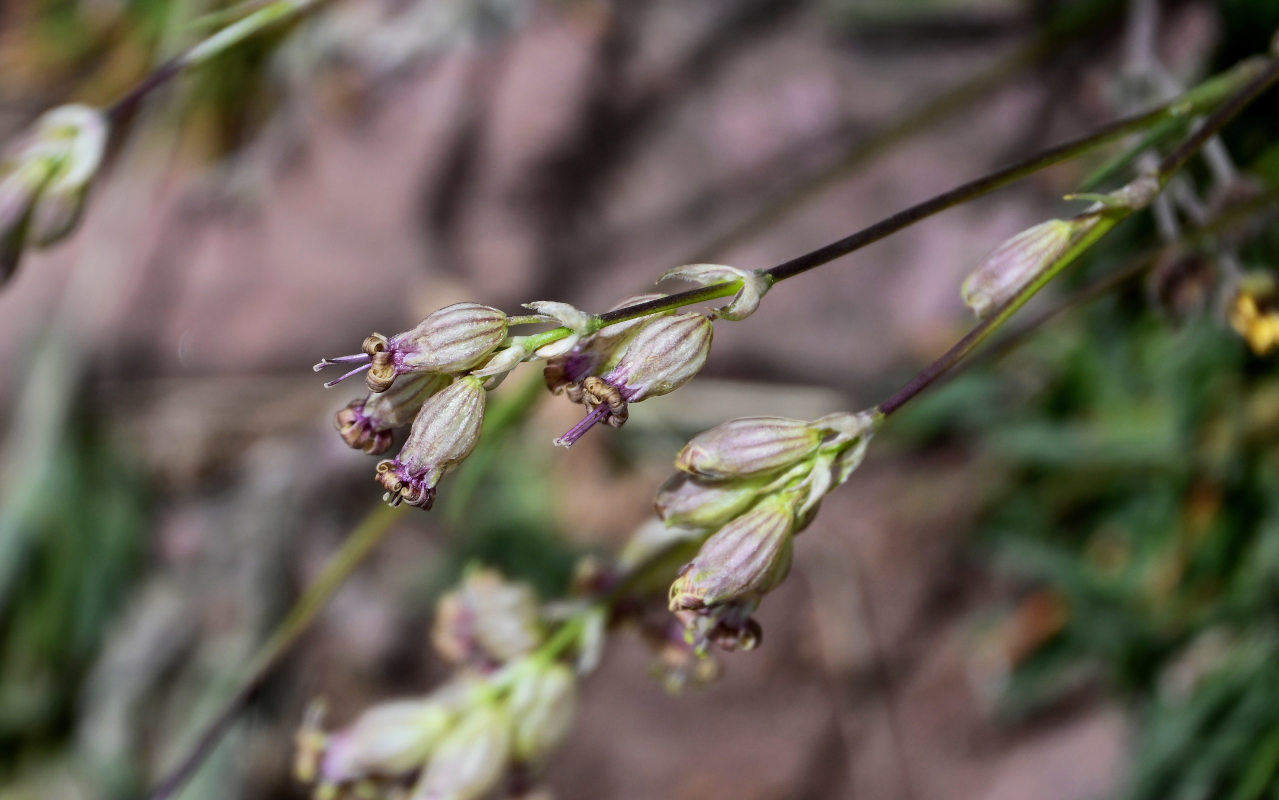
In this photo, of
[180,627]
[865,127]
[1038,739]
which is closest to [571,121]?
[865,127]

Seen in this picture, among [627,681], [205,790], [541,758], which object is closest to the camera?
[541,758]

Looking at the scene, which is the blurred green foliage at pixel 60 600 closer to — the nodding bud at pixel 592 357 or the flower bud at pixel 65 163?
the flower bud at pixel 65 163

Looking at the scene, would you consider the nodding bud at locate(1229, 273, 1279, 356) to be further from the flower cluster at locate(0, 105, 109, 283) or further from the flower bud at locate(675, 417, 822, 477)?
the flower cluster at locate(0, 105, 109, 283)

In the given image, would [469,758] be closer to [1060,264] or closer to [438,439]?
[438,439]

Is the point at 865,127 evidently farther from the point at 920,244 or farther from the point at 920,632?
the point at 920,632

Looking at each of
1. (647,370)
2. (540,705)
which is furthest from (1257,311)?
(540,705)

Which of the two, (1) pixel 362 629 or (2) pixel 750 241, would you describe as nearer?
(2) pixel 750 241

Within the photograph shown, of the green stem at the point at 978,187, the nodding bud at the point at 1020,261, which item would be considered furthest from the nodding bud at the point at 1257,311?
the nodding bud at the point at 1020,261
